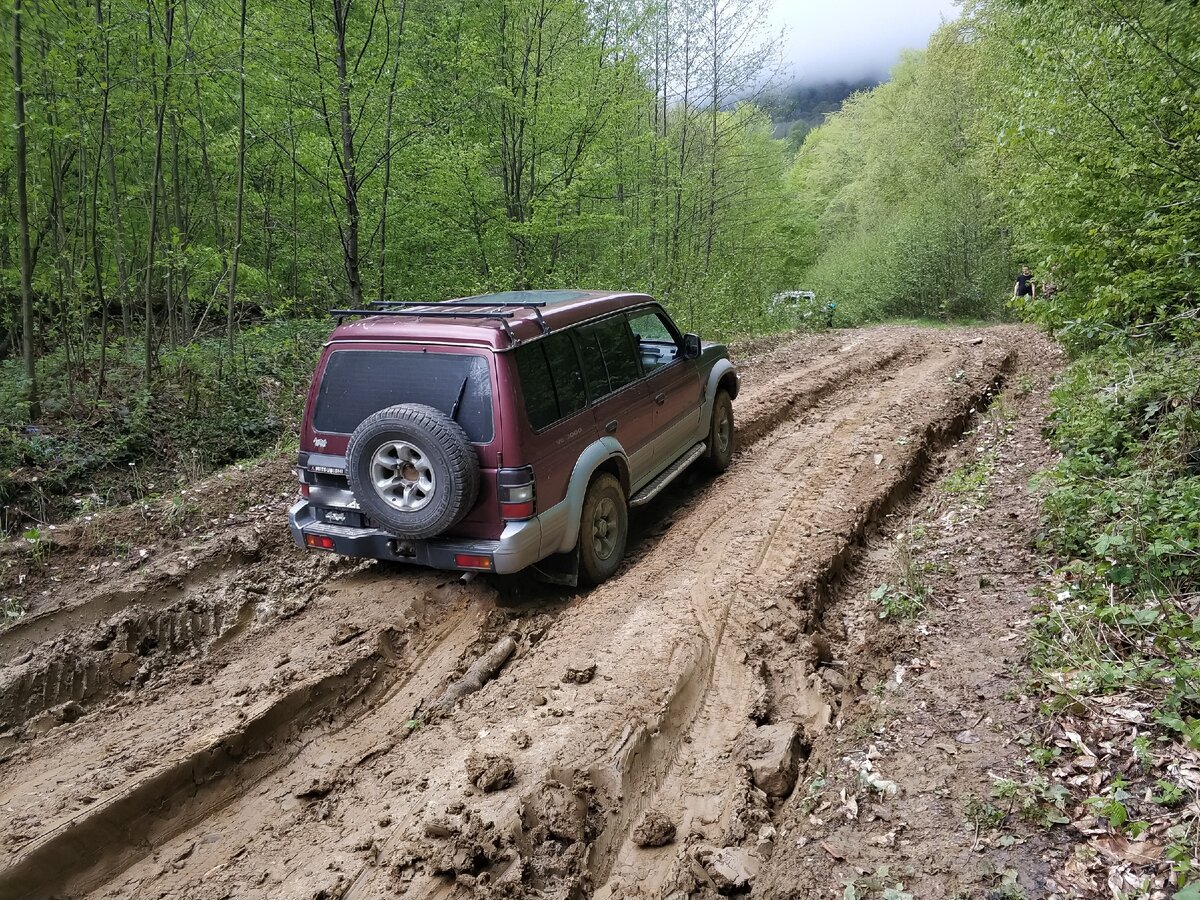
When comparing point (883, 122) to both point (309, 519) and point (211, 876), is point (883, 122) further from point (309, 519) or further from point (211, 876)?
point (211, 876)

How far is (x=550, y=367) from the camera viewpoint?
193 inches

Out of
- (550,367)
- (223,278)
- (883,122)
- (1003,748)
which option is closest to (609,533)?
(550,367)

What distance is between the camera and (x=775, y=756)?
11.1ft

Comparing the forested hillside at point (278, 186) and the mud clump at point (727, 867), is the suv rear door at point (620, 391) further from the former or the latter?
the forested hillside at point (278, 186)

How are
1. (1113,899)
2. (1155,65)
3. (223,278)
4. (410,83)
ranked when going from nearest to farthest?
1. (1113,899)
2. (1155,65)
3. (410,83)
4. (223,278)

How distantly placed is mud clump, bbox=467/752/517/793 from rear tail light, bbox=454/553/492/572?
4.20 ft

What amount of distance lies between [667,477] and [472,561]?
2.37m

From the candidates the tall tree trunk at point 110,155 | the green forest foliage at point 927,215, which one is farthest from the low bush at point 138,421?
the green forest foliage at point 927,215

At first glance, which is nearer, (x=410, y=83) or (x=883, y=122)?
(x=410, y=83)

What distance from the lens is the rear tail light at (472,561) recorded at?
14.5 feet

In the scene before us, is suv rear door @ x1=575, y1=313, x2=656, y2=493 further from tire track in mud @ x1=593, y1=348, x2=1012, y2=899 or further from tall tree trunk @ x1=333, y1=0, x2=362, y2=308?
tall tree trunk @ x1=333, y1=0, x2=362, y2=308

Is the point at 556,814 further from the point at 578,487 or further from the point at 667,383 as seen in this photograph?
the point at 667,383

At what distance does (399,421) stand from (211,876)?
234 centimetres

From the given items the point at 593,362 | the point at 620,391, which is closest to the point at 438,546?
the point at 593,362
